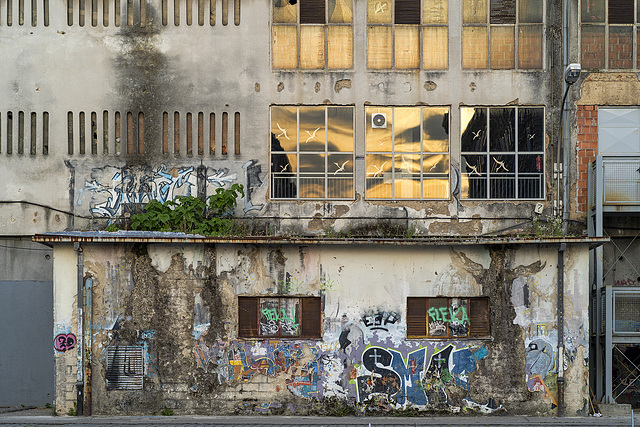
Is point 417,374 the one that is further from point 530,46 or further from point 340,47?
point 530,46

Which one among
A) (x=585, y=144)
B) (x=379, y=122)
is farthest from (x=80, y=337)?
(x=585, y=144)

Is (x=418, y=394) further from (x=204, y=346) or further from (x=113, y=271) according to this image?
(x=113, y=271)

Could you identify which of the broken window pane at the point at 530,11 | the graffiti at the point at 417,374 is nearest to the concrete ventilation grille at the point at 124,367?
the graffiti at the point at 417,374

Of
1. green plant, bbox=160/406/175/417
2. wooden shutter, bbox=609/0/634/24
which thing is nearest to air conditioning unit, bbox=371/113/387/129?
wooden shutter, bbox=609/0/634/24

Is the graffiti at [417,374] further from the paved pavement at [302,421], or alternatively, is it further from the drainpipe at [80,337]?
the drainpipe at [80,337]

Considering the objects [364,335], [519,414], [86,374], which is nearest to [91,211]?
[86,374]

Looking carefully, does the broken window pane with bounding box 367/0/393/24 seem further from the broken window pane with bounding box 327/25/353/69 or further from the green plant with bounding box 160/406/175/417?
the green plant with bounding box 160/406/175/417

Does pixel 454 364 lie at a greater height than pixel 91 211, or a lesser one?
lesser

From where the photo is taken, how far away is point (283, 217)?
59.7 ft

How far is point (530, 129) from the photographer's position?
60.5 feet

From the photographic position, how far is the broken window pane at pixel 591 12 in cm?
1848

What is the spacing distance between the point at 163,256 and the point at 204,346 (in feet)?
7.44

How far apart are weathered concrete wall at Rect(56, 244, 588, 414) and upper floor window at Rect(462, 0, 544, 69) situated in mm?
4817

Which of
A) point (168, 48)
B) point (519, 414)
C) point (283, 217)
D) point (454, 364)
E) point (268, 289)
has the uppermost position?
point (168, 48)
